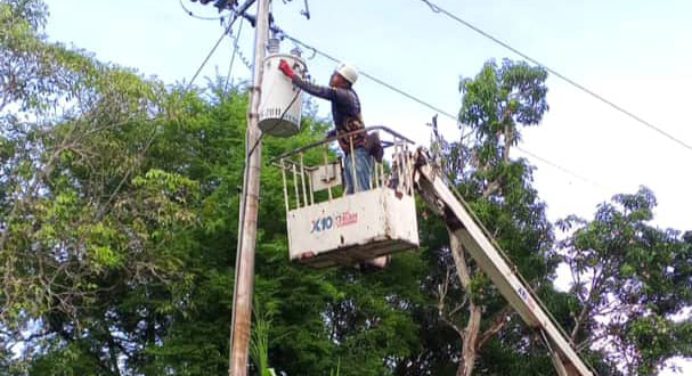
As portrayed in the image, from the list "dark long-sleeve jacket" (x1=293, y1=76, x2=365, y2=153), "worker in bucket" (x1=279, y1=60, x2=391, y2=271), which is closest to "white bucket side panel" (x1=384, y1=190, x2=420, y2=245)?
"worker in bucket" (x1=279, y1=60, x2=391, y2=271)

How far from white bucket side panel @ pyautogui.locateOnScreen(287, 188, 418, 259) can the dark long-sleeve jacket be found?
1.79 ft

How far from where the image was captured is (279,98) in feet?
20.0

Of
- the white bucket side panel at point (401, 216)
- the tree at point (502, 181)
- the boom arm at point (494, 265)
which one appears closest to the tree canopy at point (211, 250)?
the tree at point (502, 181)

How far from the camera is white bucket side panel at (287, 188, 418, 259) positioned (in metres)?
5.63

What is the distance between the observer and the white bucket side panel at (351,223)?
18.5ft

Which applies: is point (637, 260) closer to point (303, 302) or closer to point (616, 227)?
point (616, 227)

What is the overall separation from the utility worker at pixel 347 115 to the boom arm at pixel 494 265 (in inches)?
32.1

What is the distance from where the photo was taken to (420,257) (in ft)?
52.2

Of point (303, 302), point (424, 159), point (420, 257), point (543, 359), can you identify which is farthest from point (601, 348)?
point (424, 159)

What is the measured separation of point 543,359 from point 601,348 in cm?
120

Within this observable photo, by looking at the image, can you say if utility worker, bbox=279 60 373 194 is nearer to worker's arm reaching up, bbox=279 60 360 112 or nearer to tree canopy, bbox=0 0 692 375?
worker's arm reaching up, bbox=279 60 360 112

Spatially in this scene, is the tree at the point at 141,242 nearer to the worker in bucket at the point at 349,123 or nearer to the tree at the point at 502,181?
the tree at the point at 502,181

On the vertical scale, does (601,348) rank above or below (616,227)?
below

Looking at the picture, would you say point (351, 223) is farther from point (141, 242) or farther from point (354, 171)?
point (141, 242)
